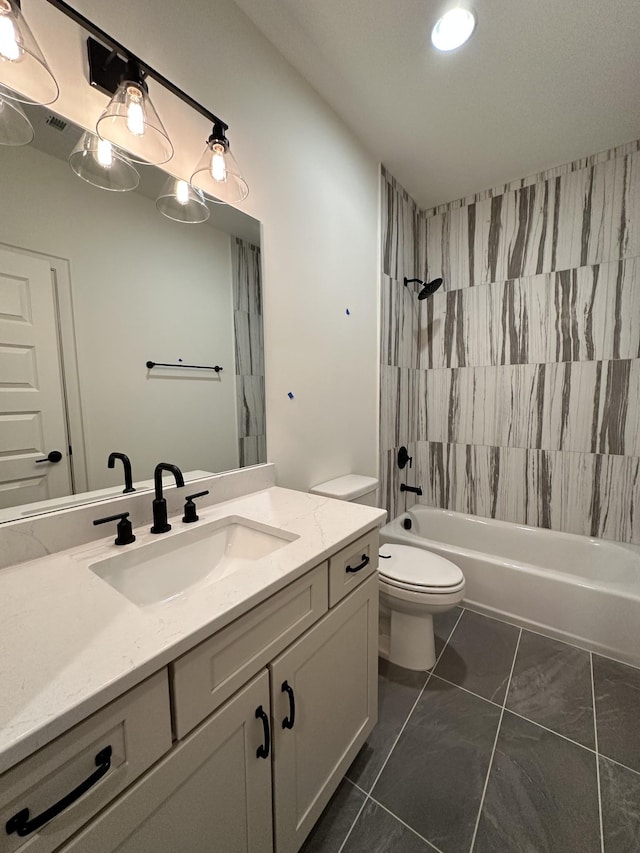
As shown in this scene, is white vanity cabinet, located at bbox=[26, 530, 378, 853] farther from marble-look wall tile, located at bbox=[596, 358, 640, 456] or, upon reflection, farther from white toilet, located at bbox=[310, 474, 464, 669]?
marble-look wall tile, located at bbox=[596, 358, 640, 456]

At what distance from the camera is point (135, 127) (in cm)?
90

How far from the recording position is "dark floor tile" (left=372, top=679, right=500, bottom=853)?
3.30 ft

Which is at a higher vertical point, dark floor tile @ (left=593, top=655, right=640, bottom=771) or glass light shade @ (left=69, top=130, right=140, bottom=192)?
glass light shade @ (left=69, top=130, right=140, bottom=192)

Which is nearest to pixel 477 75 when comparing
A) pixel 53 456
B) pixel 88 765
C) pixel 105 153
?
pixel 105 153

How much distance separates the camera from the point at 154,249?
3.49 ft

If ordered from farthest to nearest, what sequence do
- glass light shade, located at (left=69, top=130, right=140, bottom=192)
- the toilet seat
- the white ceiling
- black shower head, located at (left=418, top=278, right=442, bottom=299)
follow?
1. black shower head, located at (left=418, top=278, right=442, bottom=299)
2. the toilet seat
3. the white ceiling
4. glass light shade, located at (left=69, top=130, right=140, bottom=192)

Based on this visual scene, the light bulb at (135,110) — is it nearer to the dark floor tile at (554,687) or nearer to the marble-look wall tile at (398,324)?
the marble-look wall tile at (398,324)

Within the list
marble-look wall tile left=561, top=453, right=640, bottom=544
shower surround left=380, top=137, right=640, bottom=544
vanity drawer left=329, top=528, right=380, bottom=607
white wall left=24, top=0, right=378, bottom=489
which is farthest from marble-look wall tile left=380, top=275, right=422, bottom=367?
vanity drawer left=329, top=528, right=380, bottom=607

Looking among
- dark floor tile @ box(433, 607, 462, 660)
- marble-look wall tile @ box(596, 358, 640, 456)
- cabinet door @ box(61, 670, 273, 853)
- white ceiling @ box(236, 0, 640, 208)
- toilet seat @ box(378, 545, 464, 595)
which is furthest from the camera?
marble-look wall tile @ box(596, 358, 640, 456)

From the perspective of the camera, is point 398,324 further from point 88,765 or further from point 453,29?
point 88,765

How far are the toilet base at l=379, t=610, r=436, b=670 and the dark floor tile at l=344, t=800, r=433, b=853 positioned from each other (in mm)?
596

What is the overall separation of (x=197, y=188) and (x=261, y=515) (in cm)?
110

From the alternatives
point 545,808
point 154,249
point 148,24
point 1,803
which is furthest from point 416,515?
point 148,24

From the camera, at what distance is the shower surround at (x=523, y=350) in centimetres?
199
